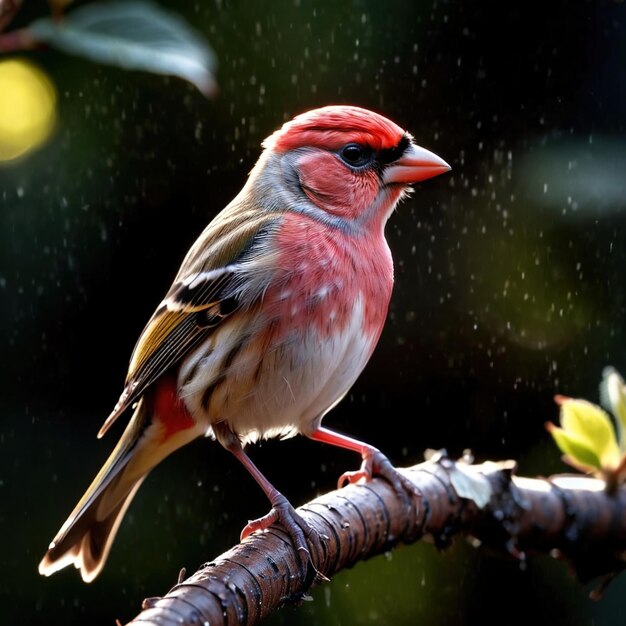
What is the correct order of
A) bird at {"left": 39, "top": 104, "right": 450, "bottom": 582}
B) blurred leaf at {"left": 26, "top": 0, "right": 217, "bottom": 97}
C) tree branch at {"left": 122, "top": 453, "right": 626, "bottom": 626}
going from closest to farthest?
blurred leaf at {"left": 26, "top": 0, "right": 217, "bottom": 97} < tree branch at {"left": 122, "top": 453, "right": 626, "bottom": 626} < bird at {"left": 39, "top": 104, "right": 450, "bottom": 582}

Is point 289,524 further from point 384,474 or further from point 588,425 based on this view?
point 588,425

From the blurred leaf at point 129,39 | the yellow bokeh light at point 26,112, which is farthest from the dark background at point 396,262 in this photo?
the blurred leaf at point 129,39

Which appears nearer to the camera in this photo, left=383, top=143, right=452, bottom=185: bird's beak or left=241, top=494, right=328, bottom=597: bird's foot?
left=241, top=494, right=328, bottom=597: bird's foot

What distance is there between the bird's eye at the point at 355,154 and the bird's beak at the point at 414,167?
6cm

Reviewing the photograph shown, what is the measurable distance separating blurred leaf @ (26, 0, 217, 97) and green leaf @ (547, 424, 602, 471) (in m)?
0.93

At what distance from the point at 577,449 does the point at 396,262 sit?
1.24 m

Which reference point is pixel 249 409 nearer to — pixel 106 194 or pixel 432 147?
pixel 106 194

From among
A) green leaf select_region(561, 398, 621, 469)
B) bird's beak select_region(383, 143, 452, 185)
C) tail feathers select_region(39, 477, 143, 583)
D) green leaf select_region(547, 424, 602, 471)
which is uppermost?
→ bird's beak select_region(383, 143, 452, 185)

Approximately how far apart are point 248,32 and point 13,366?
963mm

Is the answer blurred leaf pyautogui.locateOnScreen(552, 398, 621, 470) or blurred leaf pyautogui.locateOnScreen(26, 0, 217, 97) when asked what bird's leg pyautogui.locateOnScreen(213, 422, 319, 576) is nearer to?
blurred leaf pyautogui.locateOnScreen(552, 398, 621, 470)

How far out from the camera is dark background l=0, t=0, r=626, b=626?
2414 millimetres

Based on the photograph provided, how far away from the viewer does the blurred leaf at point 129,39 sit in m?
0.94

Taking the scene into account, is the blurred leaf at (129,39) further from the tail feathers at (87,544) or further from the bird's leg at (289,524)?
the tail feathers at (87,544)

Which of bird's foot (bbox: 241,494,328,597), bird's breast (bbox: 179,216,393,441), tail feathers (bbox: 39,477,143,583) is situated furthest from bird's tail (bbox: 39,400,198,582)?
bird's foot (bbox: 241,494,328,597)
